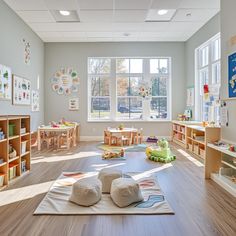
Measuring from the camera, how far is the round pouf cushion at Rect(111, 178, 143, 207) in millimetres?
2699

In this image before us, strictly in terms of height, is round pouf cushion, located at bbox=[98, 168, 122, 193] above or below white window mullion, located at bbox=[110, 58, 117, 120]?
below

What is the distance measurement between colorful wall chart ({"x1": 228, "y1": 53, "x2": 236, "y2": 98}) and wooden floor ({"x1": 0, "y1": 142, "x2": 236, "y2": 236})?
1353mm

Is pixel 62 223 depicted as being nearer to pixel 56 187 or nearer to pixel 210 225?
pixel 56 187

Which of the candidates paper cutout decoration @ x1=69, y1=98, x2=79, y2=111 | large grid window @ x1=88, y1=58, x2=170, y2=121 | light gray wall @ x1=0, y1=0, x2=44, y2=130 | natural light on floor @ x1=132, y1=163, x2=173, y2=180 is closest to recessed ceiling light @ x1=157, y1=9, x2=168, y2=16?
large grid window @ x1=88, y1=58, x2=170, y2=121

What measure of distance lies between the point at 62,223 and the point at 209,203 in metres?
1.68

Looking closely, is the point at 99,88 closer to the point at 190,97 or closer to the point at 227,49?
the point at 190,97

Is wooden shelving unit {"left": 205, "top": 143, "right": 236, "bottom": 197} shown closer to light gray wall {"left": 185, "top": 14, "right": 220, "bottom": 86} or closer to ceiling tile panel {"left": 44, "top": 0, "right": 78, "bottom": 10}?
light gray wall {"left": 185, "top": 14, "right": 220, "bottom": 86}

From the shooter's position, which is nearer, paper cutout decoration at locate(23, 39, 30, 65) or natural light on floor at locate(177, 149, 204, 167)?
natural light on floor at locate(177, 149, 204, 167)

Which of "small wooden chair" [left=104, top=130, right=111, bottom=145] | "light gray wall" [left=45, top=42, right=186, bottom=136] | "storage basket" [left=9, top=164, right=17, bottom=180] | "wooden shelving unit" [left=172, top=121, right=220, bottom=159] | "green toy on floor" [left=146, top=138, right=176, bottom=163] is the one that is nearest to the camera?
"storage basket" [left=9, top=164, right=17, bottom=180]

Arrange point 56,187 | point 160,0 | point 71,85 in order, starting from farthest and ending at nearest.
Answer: point 71,85 < point 160,0 < point 56,187

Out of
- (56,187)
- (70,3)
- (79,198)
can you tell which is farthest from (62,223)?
(70,3)

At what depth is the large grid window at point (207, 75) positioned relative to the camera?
5.73 m

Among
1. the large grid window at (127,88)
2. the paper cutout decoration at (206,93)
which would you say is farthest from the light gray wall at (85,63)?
the paper cutout decoration at (206,93)

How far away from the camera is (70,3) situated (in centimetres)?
497
